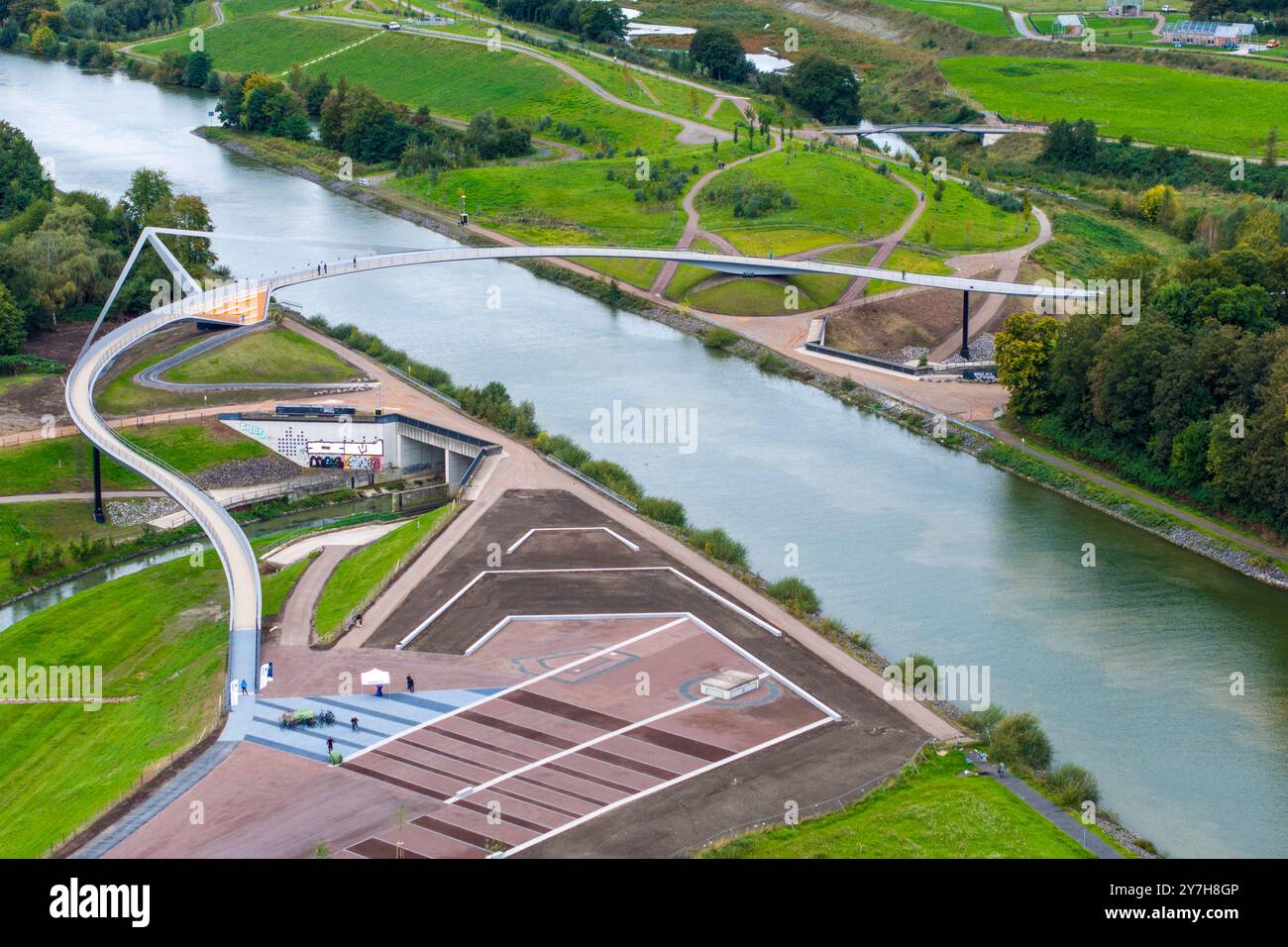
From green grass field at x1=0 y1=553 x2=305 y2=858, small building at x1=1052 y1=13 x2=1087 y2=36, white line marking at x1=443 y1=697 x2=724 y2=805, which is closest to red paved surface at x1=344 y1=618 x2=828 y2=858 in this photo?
white line marking at x1=443 y1=697 x2=724 y2=805

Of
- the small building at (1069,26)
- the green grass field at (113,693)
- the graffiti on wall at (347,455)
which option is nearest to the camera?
the green grass field at (113,693)

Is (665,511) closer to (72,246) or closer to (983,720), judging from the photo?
(983,720)

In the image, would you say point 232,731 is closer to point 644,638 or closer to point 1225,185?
point 644,638

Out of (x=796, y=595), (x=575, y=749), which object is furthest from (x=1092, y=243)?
(x=575, y=749)

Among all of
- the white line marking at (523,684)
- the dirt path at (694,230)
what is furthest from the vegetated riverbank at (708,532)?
the dirt path at (694,230)

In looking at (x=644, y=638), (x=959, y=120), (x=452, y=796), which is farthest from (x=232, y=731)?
(x=959, y=120)

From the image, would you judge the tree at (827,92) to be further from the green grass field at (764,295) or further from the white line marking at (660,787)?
the white line marking at (660,787)
